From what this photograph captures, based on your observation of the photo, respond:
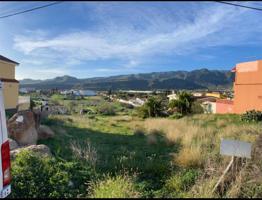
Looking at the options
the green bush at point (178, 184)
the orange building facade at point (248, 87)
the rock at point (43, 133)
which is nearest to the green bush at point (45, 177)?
the green bush at point (178, 184)

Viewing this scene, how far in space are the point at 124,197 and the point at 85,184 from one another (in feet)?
4.94

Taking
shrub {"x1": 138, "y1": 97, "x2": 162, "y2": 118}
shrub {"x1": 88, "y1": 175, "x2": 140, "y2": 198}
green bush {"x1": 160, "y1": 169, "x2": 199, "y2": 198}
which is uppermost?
shrub {"x1": 88, "y1": 175, "x2": 140, "y2": 198}

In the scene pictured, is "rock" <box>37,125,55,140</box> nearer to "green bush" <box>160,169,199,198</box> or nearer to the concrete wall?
the concrete wall

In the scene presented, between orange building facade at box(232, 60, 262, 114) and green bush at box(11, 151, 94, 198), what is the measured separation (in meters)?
22.9

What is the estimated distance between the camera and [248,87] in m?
28.6

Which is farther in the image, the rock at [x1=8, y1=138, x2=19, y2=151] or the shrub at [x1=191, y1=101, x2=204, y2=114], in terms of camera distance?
the shrub at [x1=191, y1=101, x2=204, y2=114]

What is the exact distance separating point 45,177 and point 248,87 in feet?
83.6

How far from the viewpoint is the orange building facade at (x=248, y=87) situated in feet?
89.2

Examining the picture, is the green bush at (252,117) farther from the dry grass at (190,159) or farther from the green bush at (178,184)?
the green bush at (178,184)

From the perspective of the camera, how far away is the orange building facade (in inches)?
1071

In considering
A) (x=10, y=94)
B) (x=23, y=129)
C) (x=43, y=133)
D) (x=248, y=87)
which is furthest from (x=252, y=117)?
(x=23, y=129)

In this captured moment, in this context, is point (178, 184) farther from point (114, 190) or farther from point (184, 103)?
point (184, 103)

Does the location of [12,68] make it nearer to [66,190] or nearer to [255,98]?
[66,190]

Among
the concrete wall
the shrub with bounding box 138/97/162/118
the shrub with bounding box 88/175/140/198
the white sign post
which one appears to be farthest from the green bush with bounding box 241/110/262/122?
the shrub with bounding box 88/175/140/198
